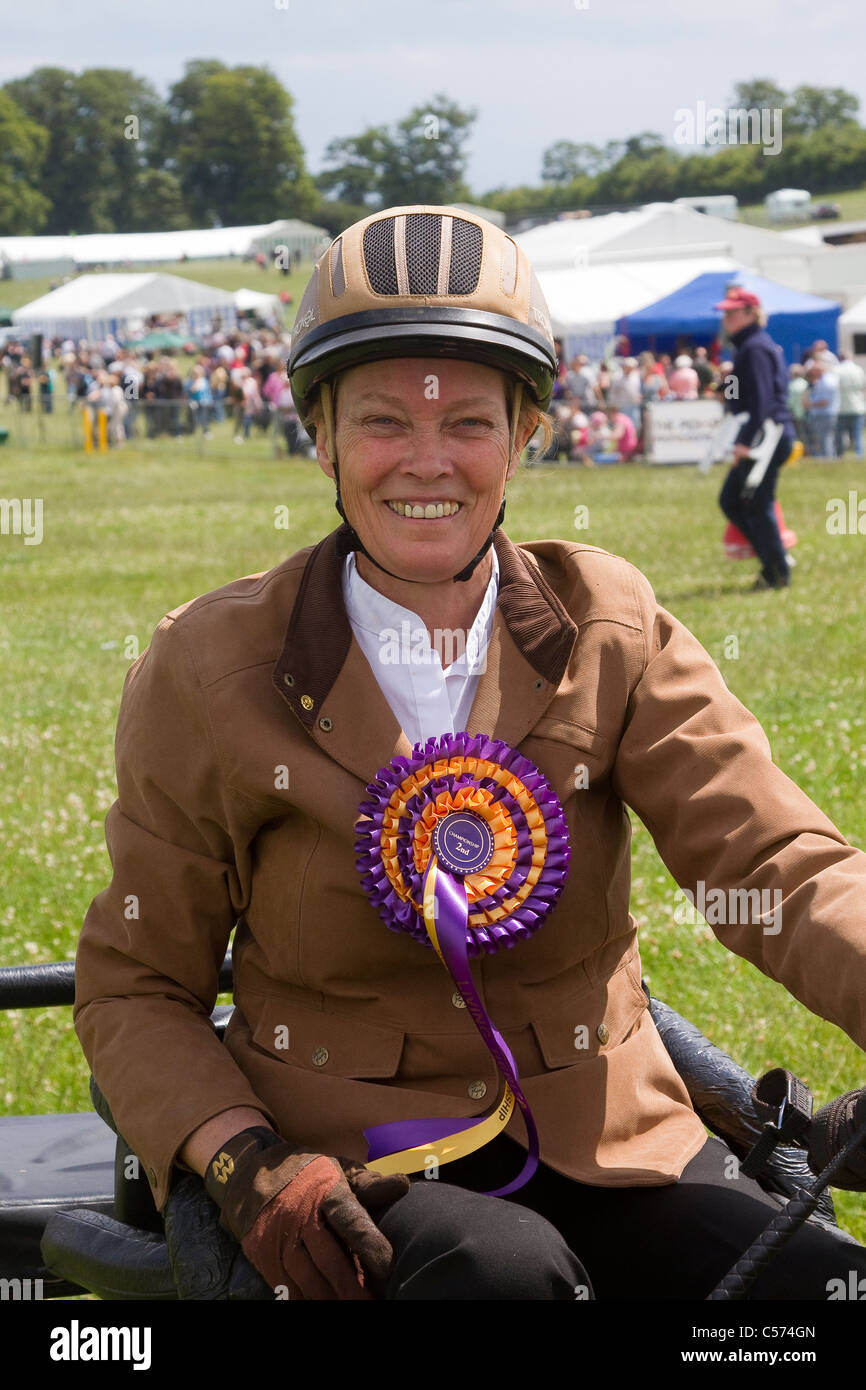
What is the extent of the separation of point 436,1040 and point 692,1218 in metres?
0.47

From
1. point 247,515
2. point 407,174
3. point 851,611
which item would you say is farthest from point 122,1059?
point 407,174

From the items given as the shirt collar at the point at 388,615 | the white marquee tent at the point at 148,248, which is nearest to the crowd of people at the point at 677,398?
the shirt collar at the point at 388,615

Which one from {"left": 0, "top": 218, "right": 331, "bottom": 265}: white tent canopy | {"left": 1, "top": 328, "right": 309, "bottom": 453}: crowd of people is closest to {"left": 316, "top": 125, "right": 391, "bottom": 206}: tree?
{"left": 0, "top": 218, "right": 331, "bottom": 265}: white tent canopy

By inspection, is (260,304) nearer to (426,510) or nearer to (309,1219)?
(426,510)

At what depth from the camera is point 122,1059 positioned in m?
2.55

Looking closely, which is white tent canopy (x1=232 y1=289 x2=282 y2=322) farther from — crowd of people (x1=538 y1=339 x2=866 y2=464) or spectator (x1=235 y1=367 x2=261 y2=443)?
crowd of people (x1=538 y1=339 x2=866 y2=464)

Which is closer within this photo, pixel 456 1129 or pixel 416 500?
pixel 456 1129

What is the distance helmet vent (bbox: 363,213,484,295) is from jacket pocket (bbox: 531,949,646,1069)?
3.78 ft

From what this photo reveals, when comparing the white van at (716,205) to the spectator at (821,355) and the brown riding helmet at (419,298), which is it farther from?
the brown riding helmet at (419,298)

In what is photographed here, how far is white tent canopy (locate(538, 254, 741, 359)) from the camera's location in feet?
110

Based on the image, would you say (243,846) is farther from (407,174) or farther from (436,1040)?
(407,174)

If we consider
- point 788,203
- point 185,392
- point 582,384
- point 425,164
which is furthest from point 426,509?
point 425,164

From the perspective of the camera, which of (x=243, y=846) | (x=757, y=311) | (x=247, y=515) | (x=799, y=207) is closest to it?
(x=243, y=846)

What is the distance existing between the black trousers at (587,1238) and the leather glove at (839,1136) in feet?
0.40
